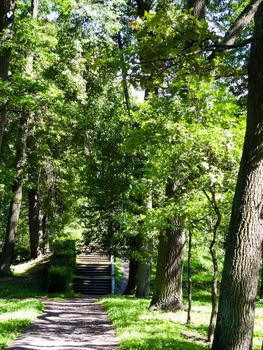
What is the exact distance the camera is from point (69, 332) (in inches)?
445

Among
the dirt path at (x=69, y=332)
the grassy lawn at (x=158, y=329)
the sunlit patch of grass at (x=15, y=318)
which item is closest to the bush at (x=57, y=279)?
the sunlit patch of grass at (x=15, y=318)

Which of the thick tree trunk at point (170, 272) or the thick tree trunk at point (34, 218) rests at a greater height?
the thick tree trunk at point (34, 218)

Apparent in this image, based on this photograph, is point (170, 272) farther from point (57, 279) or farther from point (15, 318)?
point (57, 279)

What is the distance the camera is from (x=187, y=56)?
21.5ft

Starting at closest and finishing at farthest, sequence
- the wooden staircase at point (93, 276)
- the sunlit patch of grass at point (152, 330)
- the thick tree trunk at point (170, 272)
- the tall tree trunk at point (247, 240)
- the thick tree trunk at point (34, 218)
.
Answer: the tall tree trunk at point (247, 240)
the sunlit patch of grass at point (152, 330)
the thick tree trunk at point (170, 272)
the wooden staircase at point (93, 276)
the thick tree trunk at point (34, 218)

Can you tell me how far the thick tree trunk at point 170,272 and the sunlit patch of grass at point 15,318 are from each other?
3.90m

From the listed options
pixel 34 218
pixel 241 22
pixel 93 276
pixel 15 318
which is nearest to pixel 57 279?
pixel 93 276

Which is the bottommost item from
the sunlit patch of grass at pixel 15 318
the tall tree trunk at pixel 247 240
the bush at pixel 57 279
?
the sunlit patch of grass at pixel 15 318

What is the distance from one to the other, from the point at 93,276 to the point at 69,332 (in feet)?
55.8

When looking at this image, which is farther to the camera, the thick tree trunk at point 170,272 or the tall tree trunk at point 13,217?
the tall tree trunk at point 13,217

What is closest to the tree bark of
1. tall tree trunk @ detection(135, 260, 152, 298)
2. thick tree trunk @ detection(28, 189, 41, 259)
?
A: tall tree trunk @ detection(135, 260, 152, 298)

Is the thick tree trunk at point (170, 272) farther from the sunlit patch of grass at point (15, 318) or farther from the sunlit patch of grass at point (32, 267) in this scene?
the sunlit patch of grass at point (32, 267)

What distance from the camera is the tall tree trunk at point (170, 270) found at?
538 inches

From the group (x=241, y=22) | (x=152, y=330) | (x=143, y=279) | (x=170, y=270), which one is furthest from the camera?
(x=143, y=279)
